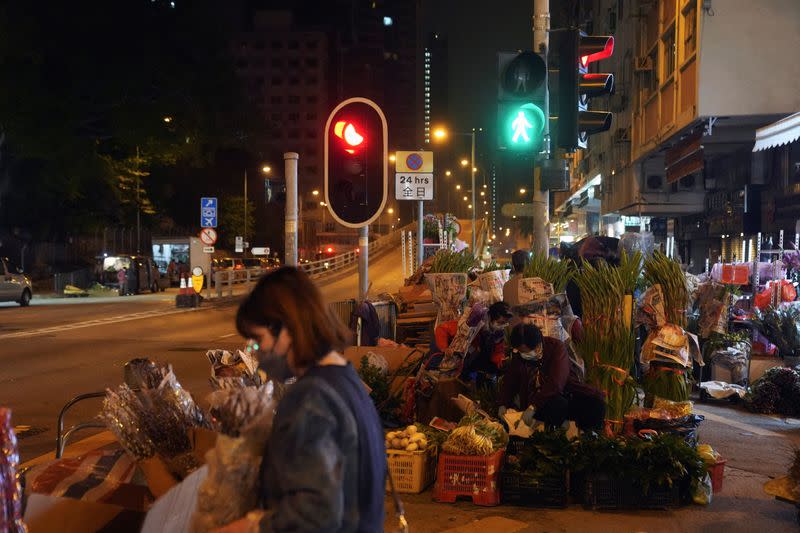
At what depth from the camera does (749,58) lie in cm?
1524

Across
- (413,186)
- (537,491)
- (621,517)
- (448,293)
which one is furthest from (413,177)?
(621,517)

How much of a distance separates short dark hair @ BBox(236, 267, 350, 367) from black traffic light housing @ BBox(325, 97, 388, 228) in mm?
3940

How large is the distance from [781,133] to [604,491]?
235 inches

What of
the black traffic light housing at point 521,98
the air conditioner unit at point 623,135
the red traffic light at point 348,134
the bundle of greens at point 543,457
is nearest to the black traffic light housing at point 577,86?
the black traffic light housing at point 521,98

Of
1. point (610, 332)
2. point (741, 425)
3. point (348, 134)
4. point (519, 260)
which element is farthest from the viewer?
point (741, 425)

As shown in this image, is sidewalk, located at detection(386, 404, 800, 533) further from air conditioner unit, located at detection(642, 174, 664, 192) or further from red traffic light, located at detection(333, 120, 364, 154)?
air conditioner unit, located at detection(642, 174, 664, 192)

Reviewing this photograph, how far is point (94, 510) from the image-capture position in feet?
10.2

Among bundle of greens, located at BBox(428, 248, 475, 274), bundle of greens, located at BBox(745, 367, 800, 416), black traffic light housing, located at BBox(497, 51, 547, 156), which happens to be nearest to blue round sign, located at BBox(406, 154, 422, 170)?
bundle of greens, located at BBox(428, 248, 475, 274)

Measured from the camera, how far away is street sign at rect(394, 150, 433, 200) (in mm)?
17781

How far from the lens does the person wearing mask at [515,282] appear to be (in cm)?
810

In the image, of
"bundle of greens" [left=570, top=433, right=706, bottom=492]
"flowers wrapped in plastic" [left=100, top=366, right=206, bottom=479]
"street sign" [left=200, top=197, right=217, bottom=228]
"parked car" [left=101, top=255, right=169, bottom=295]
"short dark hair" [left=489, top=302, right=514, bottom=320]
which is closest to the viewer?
"flowers wrapped in plastic" [left=100, top=366, right=206, bottom=479]

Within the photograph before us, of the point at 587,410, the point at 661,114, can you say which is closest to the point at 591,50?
the point at 587,410

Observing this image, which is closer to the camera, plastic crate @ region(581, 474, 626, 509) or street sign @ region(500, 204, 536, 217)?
plastic crate @ region(581, 474, 626, 509)

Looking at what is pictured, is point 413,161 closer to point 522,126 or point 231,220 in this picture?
point 522,126
